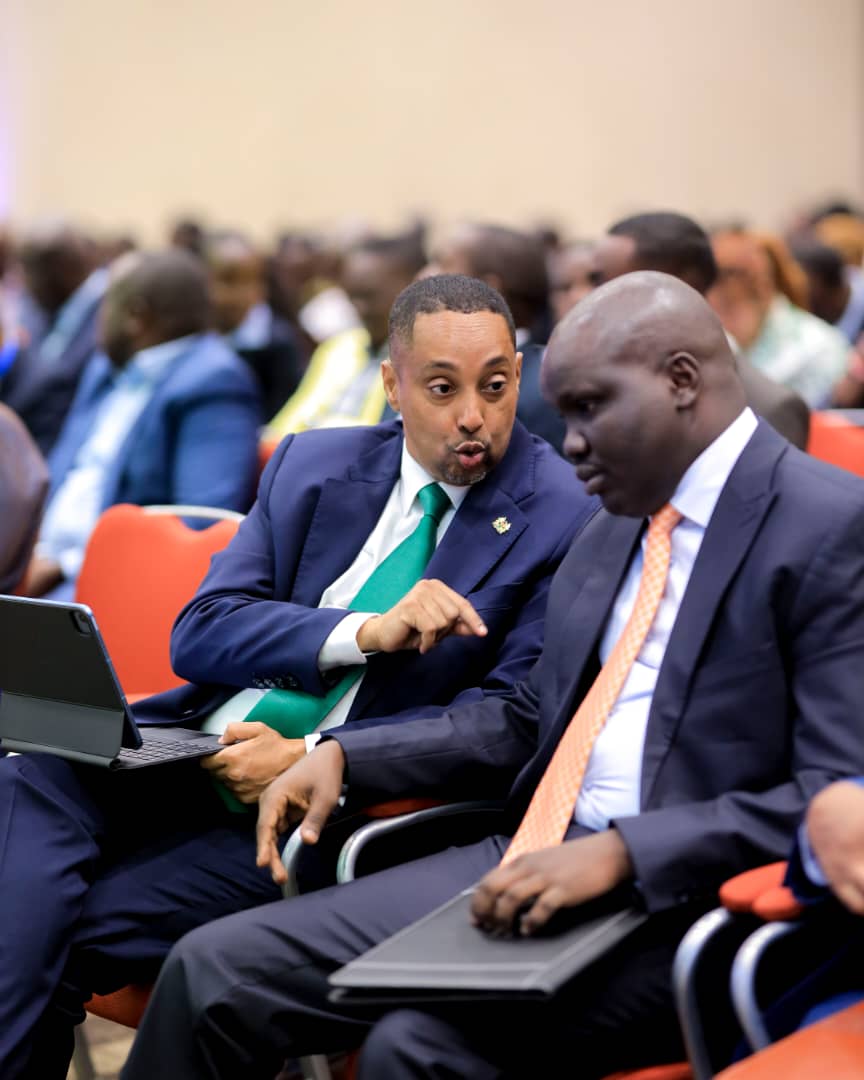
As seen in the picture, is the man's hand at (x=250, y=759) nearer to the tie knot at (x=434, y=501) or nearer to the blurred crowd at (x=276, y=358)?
the tie knot at (x=434, y=501)

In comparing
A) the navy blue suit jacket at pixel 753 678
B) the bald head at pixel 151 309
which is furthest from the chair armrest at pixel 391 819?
the bald head at pixel 151 309

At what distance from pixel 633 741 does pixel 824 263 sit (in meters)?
5.03

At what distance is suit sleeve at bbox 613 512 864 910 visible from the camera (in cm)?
163

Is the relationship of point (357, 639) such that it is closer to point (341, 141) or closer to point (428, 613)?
point (428, 613)

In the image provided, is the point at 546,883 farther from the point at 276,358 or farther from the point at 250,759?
the point at 276,358

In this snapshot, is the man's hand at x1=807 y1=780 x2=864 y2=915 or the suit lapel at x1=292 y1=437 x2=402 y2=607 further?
the suit lapel at x1=292 y1=437 x2=402 y2=607

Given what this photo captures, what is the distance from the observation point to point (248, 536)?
8.13ft

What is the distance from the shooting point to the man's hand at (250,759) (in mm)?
2182

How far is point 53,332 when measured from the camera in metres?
6.88

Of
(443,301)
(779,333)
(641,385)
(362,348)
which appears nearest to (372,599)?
(443,301)

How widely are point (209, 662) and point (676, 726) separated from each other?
0.89 m

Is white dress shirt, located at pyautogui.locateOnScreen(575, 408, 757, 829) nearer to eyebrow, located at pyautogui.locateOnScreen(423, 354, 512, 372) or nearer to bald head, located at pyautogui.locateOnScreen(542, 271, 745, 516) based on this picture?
bald head, located at pyautogui.locateOnScreen(542, 271, 745, 516)

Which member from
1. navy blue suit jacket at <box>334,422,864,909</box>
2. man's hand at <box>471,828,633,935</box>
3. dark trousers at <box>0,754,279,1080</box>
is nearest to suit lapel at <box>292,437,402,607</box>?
dark trousers at <box>0,754,279,1080</box>

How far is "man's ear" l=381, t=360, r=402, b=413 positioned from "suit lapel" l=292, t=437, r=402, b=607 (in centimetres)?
13
